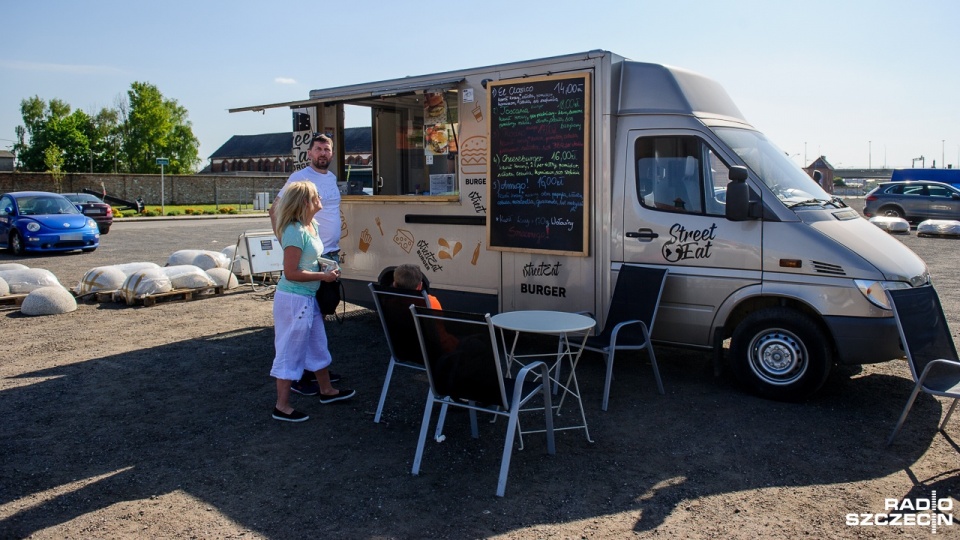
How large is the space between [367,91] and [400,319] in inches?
153

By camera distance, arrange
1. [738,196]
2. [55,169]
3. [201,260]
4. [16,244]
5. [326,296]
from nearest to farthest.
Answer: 1. [738,196]
2. [326,296]
3. [201,260]
4. [16,244]
5. [55,169]

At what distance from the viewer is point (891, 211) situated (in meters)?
25.3

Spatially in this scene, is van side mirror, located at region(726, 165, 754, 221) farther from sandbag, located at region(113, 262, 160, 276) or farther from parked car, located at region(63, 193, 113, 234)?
parked car, located at region(63, 193, 113, 234)

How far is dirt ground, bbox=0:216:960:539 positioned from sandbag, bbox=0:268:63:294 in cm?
413

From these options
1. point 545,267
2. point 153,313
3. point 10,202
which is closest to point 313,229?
point 545,267

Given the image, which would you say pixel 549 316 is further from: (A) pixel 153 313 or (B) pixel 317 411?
(A) pixel 153 313

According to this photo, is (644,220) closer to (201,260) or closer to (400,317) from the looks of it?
(400,317)

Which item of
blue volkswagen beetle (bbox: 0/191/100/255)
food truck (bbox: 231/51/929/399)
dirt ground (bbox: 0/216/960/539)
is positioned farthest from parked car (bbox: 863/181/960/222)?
blue volkswagen beetle (bbox: 0/191/100/255)

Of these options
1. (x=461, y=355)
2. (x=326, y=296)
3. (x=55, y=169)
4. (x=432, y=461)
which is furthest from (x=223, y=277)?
(x=55, y=169)

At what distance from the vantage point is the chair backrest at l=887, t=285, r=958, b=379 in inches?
195

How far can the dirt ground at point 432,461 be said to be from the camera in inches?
153

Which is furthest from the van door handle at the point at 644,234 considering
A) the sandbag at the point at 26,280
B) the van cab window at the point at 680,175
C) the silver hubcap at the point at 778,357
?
the sandbag at the point at 26,280

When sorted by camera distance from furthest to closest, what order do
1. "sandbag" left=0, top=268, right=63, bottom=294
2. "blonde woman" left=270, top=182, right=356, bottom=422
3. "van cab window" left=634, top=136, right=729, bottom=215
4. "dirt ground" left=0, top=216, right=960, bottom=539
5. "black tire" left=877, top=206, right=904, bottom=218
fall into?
"black tire" left=877, top=206, right=904, bottom=218 < "sandbag" left=0, top=268, right=63, bottom=294 < "van cab window" left=634, top=136, right=729, bottom=215 < "blonde woman" left=270, top=182, right=356, bottom=422 < "dirt ground" left=0, top=216, right=960, bottom=539

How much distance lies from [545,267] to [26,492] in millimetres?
4422
